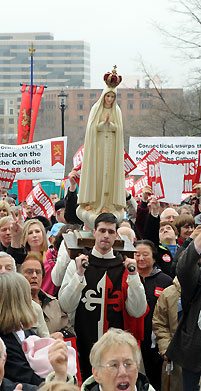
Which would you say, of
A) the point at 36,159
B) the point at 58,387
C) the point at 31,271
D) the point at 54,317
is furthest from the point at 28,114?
the point at 58,387

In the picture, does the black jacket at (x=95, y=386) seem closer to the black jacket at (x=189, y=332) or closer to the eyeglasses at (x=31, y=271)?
the black jacket at (x=189, y=332)

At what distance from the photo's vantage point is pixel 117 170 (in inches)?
289

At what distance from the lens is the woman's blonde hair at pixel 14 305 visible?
5.42m

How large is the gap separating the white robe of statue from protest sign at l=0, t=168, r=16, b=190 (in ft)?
23.0

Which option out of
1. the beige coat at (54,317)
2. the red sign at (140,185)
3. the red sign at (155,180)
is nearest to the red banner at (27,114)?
the red sign at (140,185)

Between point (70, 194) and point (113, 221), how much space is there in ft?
5.70

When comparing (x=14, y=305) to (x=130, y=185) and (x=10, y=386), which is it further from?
(x=130, y=185)

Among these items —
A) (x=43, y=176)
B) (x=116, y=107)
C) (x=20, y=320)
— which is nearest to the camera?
(x=20, y=320)

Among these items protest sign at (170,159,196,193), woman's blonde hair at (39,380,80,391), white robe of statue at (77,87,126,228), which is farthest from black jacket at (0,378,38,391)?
protest sign at (170,159,196,193)

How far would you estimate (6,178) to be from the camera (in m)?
14.5

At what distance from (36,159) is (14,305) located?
1036 centimetres

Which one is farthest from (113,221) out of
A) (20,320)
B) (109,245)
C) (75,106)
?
(75,106)

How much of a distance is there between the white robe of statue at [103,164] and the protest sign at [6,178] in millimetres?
7008

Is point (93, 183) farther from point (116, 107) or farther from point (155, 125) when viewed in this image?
point (155, 125)
